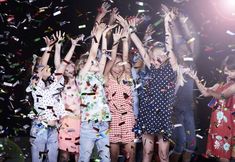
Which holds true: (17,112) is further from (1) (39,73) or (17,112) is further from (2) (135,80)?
(2) (135,80)

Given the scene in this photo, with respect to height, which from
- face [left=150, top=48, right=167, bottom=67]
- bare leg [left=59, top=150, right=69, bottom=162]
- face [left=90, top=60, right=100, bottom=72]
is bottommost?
bare leg [left=59, top=150, right=69, bottom=162]

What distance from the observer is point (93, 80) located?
570cm

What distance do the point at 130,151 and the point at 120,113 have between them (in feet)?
1.64

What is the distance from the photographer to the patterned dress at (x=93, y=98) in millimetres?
5582

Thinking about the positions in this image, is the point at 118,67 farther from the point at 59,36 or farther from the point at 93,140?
the point at 93,140

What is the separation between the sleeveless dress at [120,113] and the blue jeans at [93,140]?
235 millimetres

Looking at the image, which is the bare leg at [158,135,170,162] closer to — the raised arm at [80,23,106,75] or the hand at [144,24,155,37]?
the raised arm at [80,23,106,75]

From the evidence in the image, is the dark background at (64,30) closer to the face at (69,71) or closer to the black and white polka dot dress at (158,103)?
the face at (69,71)

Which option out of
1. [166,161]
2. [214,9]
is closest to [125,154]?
[166,161]

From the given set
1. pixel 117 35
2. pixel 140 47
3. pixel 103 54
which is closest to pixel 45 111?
pixel 103 54

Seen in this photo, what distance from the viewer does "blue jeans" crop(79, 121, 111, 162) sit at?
18.1 feet

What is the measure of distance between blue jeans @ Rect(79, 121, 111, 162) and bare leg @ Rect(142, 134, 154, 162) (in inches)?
20.5

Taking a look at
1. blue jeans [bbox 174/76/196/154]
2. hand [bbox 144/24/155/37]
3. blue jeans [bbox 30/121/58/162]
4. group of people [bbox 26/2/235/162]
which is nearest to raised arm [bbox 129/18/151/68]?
group of people [bbox 26/2/235/162]

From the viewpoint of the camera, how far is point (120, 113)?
229 inches
